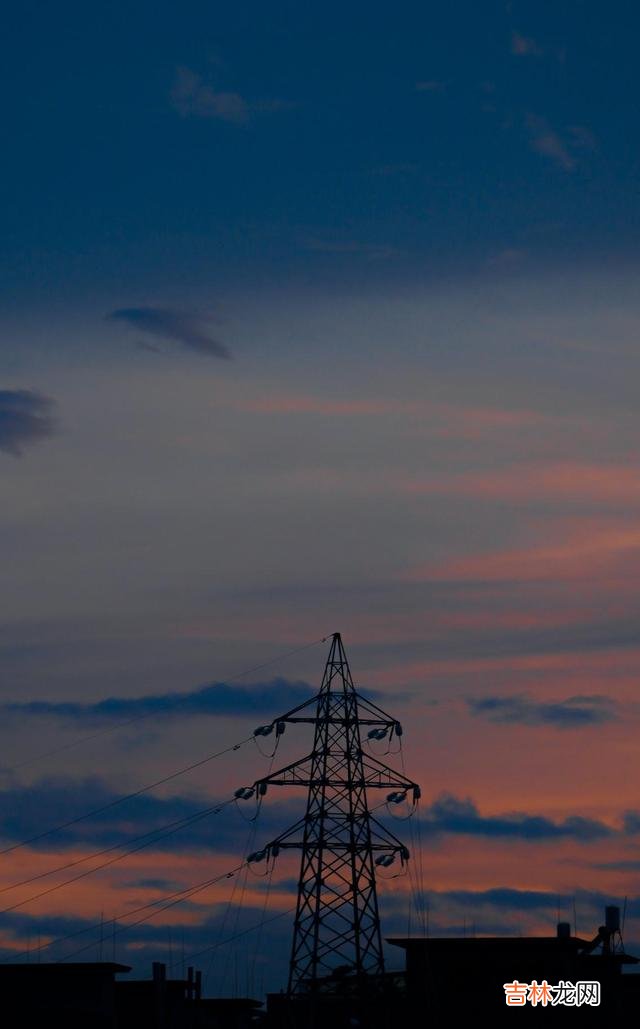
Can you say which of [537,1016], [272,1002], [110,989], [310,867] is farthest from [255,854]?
[272,1002]

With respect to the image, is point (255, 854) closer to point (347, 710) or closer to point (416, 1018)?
point (347, 710)

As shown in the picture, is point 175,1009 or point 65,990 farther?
point 175,1009

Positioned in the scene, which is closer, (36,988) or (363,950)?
(363,950)

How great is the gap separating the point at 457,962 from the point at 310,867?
77.8ft

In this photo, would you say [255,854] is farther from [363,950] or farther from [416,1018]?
[416,1018]

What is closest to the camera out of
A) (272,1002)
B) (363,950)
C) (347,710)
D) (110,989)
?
(363,950)

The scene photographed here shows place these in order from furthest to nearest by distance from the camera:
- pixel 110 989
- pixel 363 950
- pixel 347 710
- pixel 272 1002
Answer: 1. pixel 272 1002
2. pixel 110 989
3. pixel 347 710
4. pixel 363 950

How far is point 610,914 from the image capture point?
117m

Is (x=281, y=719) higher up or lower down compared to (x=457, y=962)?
higher up

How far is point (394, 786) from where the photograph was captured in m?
105

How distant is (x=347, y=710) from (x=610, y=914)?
2775 cm

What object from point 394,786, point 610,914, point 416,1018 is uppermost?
point 394,786

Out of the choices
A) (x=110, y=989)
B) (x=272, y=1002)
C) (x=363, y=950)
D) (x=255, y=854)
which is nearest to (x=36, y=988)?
(x=110, y=989)

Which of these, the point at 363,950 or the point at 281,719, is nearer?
the point at 363,950
